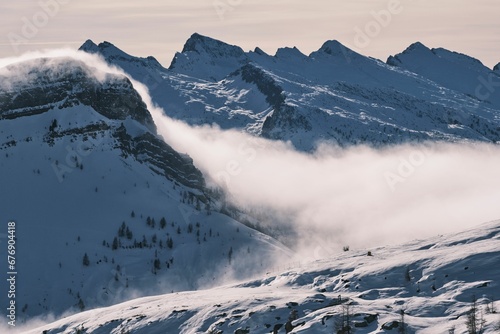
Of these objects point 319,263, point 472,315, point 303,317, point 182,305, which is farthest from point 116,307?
point 472,315

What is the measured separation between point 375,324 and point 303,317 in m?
13.9

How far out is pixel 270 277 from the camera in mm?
199500

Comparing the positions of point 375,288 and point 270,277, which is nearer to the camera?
point 375,288

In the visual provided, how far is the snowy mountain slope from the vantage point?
145m

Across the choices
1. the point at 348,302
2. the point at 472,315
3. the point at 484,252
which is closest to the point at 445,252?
the point at 484,252

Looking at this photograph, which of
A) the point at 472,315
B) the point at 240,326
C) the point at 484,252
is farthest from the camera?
the point at 484,252

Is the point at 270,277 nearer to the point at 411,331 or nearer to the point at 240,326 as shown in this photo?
the point at 240,326

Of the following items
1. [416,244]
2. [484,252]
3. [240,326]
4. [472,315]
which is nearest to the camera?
[472,315]

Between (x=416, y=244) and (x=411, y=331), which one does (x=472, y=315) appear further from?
(x=416, y=244)

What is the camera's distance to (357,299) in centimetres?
15950

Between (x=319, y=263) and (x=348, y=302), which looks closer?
(x=348, y=302)

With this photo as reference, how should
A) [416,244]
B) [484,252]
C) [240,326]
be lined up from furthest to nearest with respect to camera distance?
[416,244], [484,252], [240,326]

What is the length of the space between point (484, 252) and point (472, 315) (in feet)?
107

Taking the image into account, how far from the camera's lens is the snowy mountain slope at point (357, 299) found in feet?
475
